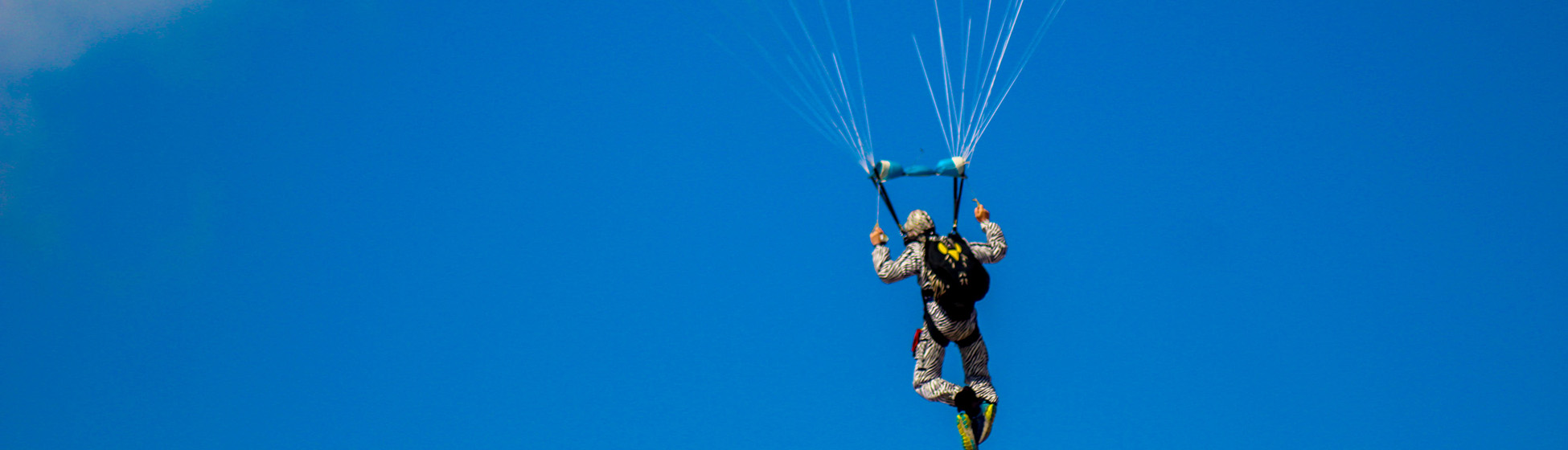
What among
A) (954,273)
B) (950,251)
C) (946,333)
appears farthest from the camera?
(946,333)

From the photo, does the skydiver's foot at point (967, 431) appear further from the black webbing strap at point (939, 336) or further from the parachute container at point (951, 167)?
the parachute container at point (951, 167)

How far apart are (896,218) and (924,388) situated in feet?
4.58

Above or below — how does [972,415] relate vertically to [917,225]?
below

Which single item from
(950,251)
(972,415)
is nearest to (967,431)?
(972,415)

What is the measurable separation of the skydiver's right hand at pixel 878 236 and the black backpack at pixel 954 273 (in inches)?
13.0

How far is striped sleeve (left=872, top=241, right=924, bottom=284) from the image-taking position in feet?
32.3

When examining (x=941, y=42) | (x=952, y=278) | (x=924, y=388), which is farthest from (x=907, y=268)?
(x=941, y=42)

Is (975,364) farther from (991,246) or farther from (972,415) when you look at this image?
(991,246)

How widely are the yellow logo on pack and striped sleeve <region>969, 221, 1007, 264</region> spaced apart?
28 cm

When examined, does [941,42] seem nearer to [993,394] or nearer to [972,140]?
[972,140]

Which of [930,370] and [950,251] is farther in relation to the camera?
[930,370]

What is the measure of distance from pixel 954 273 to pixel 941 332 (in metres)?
0.58

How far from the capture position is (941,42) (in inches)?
409

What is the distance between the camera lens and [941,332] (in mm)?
10070
